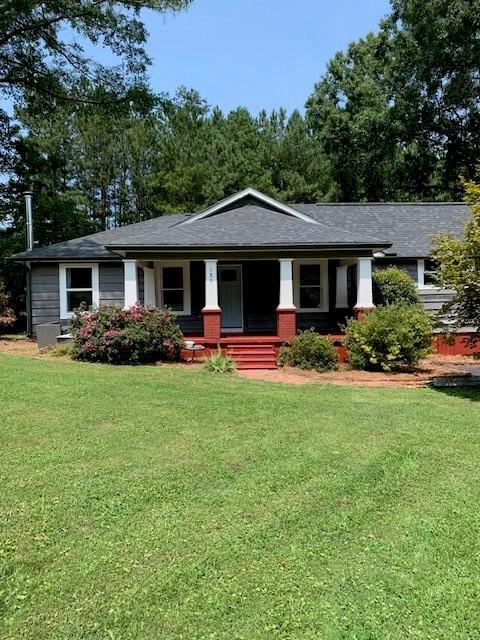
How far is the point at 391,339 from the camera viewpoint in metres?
11.0

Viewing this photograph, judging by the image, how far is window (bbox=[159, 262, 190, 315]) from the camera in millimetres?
15898

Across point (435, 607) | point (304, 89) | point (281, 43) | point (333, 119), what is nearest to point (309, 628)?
point (435, 607)

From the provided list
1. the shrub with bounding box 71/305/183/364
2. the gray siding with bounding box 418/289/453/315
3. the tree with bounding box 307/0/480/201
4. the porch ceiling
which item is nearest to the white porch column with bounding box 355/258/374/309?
the porch ceiling

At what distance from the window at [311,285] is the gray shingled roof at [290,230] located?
1308mm

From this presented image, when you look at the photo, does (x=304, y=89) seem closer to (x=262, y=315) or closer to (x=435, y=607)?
(x=262, y=315)

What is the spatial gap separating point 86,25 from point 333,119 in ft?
58.6

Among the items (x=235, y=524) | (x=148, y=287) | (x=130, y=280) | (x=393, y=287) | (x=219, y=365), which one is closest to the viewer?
(x=235, y=524)

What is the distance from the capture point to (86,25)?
54.0 feet

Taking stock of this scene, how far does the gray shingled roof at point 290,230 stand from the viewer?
13180 mm

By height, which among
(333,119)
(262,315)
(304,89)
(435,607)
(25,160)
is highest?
(304,89)

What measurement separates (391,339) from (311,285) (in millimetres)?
5396

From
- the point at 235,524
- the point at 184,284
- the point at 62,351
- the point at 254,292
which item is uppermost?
the point at 184,284

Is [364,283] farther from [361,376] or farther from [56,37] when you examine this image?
[56,37]

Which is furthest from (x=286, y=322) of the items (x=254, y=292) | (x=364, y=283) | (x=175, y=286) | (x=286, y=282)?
(x=175, y=286)
